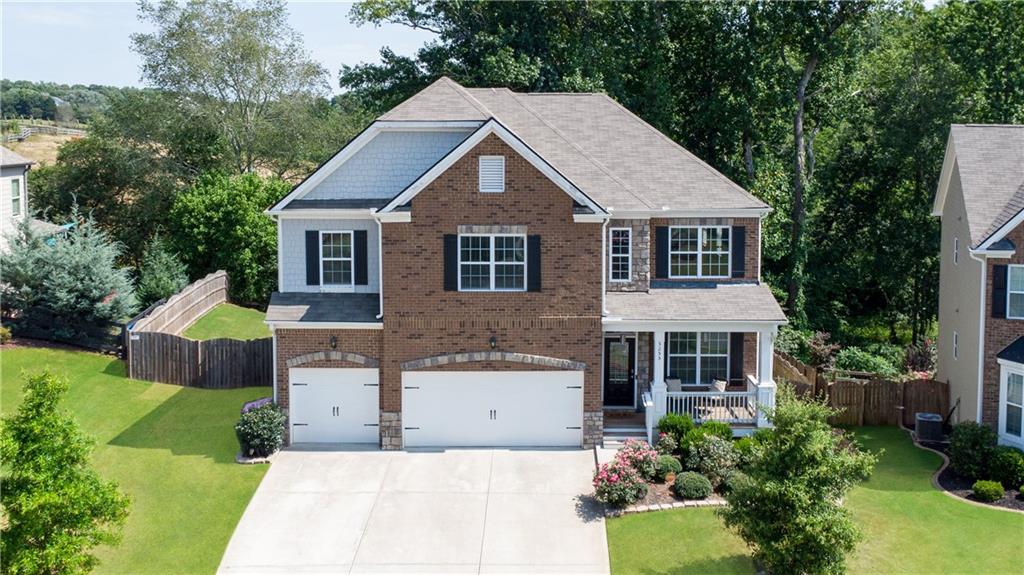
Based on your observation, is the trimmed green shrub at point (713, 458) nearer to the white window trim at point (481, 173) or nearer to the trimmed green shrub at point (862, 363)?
the white window trim at point (481, 173)

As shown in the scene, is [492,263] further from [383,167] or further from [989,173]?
[989,173]

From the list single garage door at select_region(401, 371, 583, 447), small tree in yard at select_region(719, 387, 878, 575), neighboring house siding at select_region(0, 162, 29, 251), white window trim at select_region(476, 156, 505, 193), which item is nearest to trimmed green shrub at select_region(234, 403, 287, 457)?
single garage door at select_region(401, 371, 583, 447)

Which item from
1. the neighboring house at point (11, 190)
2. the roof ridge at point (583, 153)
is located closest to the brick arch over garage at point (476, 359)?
the roof ridge at point (583, 153)

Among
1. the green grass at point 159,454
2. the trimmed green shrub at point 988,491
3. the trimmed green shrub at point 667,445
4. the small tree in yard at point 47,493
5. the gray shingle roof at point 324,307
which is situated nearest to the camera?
the small tree in yard at point 47,493

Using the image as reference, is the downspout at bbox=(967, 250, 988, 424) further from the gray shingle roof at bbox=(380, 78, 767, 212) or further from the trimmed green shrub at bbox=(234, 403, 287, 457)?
the trimmed green shrub at bbox=(234, 403, 287, 457)

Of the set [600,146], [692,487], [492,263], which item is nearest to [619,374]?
[492,263]

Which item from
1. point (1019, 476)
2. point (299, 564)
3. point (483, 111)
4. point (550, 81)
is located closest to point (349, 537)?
point (299, 564)

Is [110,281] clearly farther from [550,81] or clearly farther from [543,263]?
[550,81]
